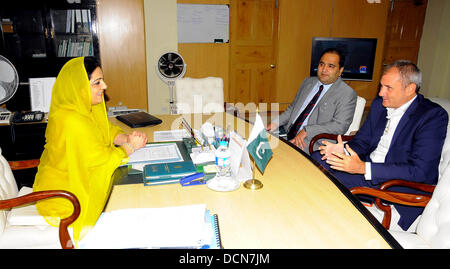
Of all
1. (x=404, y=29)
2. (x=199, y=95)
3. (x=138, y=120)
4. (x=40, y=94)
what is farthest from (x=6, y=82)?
(x=404, y=29)

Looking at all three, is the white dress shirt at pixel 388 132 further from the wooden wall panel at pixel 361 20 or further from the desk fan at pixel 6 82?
the wooden wall panel at pixel 361 20

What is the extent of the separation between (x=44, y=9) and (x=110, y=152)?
3.51 meters

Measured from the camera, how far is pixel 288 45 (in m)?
5.70

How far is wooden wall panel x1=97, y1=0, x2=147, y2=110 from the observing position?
4470 mm

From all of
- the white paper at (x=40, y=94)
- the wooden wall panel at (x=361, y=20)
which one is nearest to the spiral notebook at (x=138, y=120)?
the white paper at (x=40, y=94)

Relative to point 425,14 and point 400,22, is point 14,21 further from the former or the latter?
point 425,14

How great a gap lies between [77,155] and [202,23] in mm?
4025

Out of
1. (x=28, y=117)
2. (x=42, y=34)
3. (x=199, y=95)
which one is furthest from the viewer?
(x=42, y=34)

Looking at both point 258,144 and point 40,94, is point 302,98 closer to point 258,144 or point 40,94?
point 258,144

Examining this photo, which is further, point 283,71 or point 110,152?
point 283,71

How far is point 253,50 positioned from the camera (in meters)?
5.54

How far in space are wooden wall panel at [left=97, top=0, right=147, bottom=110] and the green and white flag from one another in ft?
12.2
